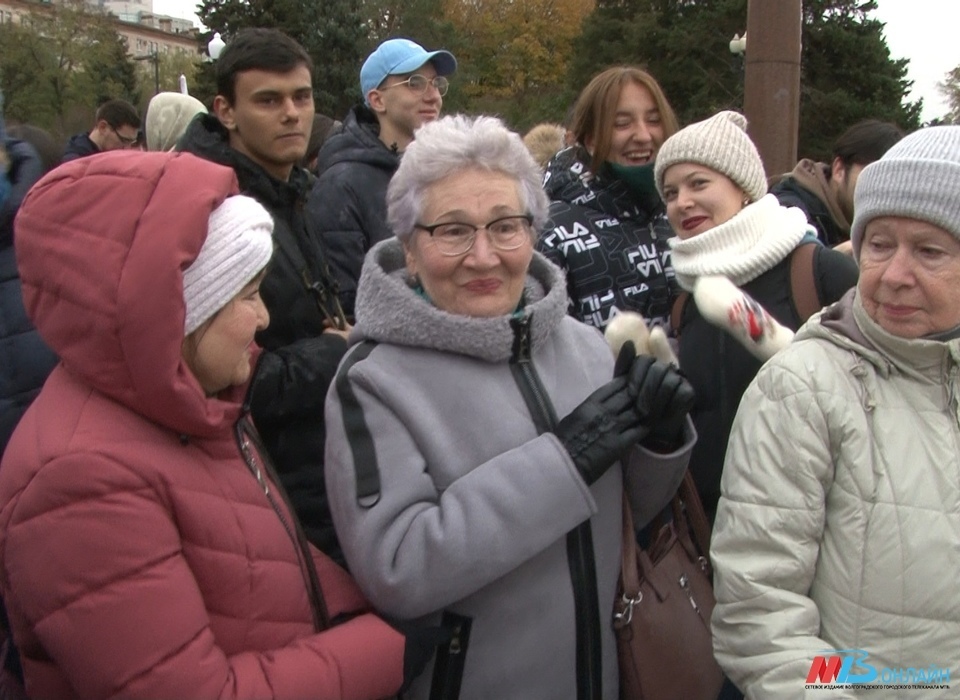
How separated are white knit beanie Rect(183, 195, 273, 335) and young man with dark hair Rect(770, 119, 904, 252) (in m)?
3.22

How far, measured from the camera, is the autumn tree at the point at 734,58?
28.0 m

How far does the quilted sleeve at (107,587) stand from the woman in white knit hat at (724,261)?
58.7 inches

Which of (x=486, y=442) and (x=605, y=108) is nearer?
(x=486, y=442)

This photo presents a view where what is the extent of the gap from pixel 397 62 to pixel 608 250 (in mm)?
1779

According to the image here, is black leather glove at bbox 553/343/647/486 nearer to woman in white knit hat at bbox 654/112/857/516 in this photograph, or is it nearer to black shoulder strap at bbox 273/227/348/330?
woman in white knit hat at bbox 654/112/857/516

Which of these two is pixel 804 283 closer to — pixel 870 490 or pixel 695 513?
pixel 695 513

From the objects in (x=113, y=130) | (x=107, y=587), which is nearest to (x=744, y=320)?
(x=107, y=587)

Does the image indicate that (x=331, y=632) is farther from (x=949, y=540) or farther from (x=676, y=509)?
(x=949, y=540)

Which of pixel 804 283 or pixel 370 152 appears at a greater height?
pixel 370 152

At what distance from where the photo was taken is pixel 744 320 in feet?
7.24

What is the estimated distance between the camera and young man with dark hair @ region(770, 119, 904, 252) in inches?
173

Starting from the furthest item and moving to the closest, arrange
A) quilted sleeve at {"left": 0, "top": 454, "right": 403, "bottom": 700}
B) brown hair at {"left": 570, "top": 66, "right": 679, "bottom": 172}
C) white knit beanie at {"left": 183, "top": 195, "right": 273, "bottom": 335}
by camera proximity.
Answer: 1. brown hair at {"left": 570, "top": 66, "right": 679, "bottom": 172}
2. white knit beanie at {"left": 183, "top": 195, "right": 273, "bottom": 335}
3. quilted sleeve at {"left": 0, "top": 454, "right": 403, "bottom": 700}

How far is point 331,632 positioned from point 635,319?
1.05 metres

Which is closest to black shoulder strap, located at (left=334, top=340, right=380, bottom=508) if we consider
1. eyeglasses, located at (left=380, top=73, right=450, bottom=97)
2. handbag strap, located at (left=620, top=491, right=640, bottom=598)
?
handbag strap, located at (left=620, top=491, right=640, bottom=598)
